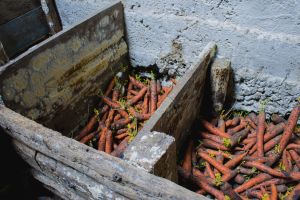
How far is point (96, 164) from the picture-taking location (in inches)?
76.0

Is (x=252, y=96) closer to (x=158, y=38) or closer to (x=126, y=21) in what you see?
(x=158, y=38)

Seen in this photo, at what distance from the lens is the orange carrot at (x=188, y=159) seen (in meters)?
3.11

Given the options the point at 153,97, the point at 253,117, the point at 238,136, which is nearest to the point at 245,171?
the point at 238,136

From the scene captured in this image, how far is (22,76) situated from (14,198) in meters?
1.27

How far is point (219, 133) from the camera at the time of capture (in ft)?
11.1

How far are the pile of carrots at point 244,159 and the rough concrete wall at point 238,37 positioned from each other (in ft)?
1.10

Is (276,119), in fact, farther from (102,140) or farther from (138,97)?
(102,140)

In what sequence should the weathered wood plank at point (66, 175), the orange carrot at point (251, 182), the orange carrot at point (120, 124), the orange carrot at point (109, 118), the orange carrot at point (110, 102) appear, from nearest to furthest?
the weathered wood plank at point (66, 175) → the orange carrot at point (251, 182) → the orange carrot at point (120, 124) → the orange carrot at point (109, 118) → the orange carrot at point (110, 102)

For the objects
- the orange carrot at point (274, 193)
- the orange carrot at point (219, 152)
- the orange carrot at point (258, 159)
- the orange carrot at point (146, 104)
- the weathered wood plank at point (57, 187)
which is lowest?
the orange carrot at point (274, 193)

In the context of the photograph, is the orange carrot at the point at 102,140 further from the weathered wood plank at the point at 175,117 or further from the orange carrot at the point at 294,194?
the orange carrot at the point at 294,194

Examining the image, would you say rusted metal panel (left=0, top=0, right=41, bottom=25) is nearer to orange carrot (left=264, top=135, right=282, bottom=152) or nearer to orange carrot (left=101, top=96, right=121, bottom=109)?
orange carrot (left=101, top=96, right=121, bottom=109)

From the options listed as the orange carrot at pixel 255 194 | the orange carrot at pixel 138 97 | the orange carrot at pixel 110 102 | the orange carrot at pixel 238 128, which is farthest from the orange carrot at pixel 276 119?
the orange carrot at pixel 110 102

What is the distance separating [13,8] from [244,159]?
4176 mm

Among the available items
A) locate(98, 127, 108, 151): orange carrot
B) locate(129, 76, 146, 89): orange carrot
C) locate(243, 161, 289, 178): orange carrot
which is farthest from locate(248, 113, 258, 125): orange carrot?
locate(98, 127, 108, 151): orange carrot
